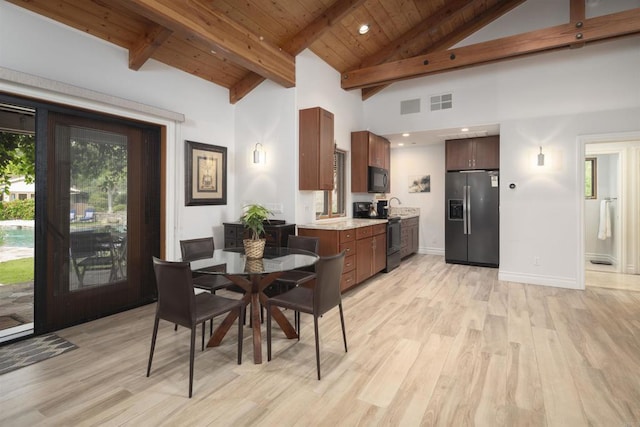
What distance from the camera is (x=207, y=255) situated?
10.8ft

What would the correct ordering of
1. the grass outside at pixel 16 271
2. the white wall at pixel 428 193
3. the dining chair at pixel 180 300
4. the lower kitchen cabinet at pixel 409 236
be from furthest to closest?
1. the white wall at pixel 428 193
2. the lower kitchen cabinet at pixel 409 236
3. the grass outside at pixel 16 271
4. the dining chair at pixel 180 300

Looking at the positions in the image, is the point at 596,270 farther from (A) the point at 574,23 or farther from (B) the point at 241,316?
(B) the point at 241,316

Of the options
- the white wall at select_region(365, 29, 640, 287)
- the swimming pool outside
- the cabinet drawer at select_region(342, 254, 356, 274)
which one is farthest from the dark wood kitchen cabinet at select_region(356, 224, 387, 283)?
the swimming pool outside

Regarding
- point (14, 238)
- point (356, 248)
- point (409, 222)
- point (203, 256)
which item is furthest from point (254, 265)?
point (409, 222)

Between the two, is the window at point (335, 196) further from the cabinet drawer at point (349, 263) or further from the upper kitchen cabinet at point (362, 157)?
the cabinet drawer at point (349, 263)

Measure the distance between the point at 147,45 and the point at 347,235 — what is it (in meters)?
3.07

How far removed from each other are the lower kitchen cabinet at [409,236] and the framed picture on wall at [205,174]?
346cm

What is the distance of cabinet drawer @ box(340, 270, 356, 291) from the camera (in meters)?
4.23

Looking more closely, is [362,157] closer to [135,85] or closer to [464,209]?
[464,209]

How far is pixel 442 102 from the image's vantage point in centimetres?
559

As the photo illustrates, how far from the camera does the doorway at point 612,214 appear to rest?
5.16 m

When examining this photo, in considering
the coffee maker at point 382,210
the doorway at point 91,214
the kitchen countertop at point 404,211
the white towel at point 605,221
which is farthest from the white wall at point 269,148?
the white towel at point 605,221

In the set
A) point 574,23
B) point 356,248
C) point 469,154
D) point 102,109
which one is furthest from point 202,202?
point 574,23

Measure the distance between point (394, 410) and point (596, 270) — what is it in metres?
5.78
